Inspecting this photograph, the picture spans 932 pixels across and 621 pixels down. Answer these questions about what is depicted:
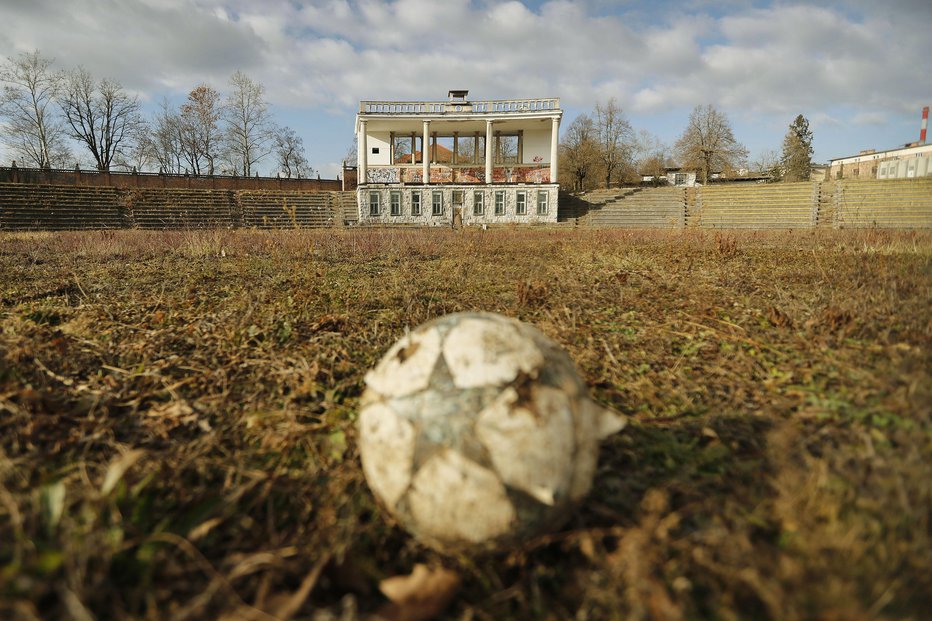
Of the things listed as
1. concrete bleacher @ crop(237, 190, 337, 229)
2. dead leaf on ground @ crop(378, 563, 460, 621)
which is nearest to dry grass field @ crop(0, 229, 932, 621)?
dead leaf on ground @ crop(378, 563, 460, 621)

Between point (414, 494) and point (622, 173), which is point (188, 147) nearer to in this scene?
point (622, 173)

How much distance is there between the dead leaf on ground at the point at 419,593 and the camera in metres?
1.41

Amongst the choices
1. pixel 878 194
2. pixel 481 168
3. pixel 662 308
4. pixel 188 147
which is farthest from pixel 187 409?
pixel 188 147

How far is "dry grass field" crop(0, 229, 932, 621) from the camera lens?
1.37 metres

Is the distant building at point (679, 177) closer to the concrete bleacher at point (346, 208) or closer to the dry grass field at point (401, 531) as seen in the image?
the concrete bleacher at point (346, 208)

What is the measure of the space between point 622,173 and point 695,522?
66888mm

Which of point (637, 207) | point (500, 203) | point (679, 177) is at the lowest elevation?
point (637, 207)

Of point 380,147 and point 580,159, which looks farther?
point 580,159

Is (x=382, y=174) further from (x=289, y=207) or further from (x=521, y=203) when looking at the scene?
(x=521, y=203)

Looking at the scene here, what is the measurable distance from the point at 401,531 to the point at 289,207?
40509 millimetres

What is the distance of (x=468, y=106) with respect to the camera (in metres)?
38.4

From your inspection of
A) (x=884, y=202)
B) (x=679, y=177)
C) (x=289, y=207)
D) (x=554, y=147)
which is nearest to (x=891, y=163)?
(x=679, y=177)

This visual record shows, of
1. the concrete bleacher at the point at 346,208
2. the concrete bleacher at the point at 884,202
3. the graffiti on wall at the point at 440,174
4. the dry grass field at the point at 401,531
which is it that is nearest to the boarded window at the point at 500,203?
the graffiti on wall at the point at 440,174

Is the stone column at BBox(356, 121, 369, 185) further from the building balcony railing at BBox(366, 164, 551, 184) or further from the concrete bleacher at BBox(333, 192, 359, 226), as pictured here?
the concrete bleacher at BBox(333, 192, 359, 226)
